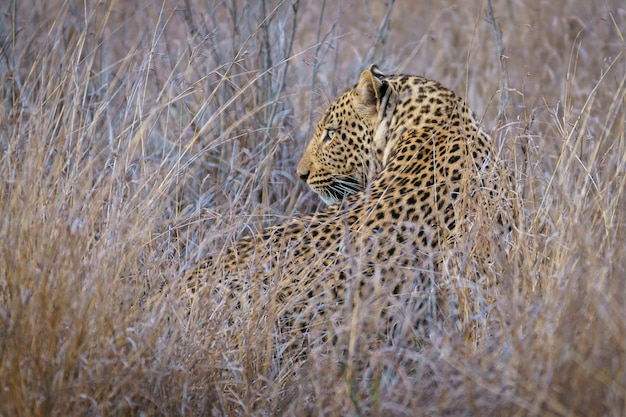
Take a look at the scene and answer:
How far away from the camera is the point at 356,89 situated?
4641mm

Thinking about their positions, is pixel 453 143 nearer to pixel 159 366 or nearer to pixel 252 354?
pixel 252 354

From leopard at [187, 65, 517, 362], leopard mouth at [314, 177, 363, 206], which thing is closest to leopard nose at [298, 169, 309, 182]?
leopard mouth at [314, 177, 363, 206]

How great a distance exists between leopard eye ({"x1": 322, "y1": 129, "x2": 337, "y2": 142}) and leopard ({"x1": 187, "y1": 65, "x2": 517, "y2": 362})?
0.47 metres

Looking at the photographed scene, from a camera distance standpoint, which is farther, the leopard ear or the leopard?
the leopard ear

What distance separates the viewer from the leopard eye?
4.92 meters

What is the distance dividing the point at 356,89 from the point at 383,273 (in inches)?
49.8

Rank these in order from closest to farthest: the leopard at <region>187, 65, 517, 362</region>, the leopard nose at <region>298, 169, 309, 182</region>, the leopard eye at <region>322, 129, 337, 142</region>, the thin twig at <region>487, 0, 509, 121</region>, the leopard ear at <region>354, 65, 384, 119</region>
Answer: the leopard at <region>187, 65, 517, 362</region>
the thin twig at <region>487, 0, 509, 121</region>
the leopard ear at <region>354, 65, 384, 119</region>
the leopard eye at <region>322, 129, 337, 142</region>
the leopard nose at <region>298, 169, 309, 182</region>

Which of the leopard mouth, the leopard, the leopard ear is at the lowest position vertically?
the leopard mouth

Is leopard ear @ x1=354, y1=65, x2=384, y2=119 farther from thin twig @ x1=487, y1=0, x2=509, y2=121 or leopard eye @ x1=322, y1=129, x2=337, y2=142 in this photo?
thin twig @ x1=487, y1=0, x2=509, y2=121

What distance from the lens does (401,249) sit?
11.7 ft

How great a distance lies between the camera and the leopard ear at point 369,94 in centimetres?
456

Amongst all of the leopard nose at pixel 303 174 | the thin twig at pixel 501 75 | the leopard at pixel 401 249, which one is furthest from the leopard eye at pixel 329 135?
the thin twig at pixel 501 75

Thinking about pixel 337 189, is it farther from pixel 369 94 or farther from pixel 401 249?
pixel 401 249

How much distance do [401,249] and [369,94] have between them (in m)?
1.30
